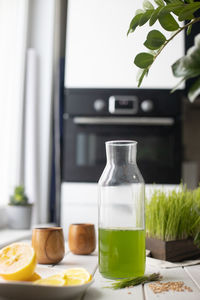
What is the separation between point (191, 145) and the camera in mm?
3062

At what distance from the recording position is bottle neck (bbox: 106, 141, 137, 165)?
82cm

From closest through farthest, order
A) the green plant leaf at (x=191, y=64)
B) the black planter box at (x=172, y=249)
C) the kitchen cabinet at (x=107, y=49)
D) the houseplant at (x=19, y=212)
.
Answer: the green plant leaf at (x=191, y=64) → the black planter box at (x=172, y=249) → the houseplant at (x=19, y=212) → the kitchen cabinet at (x=107, y=49)

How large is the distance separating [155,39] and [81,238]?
2.00ft

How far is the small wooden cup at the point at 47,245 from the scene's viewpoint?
0.88m

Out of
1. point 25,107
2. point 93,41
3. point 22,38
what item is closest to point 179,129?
point 93,41

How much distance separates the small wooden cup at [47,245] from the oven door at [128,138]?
4.18 feet

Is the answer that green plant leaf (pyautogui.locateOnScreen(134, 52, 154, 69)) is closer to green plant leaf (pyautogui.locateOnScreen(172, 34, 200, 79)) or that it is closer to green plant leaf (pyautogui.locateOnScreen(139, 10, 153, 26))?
green plant leaf (pyautogui.locateOnScreen(139, 10, 153, 26))

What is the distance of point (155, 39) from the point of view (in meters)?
0.61

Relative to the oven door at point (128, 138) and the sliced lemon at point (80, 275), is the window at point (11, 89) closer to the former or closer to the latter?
the oven door at point (128, 138)

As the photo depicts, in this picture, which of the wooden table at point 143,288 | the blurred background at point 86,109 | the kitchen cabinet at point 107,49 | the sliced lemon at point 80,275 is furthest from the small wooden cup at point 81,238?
the kitchen cabinet at point 107,49

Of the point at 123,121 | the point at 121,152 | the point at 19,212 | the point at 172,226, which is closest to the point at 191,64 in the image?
the point at 121,152

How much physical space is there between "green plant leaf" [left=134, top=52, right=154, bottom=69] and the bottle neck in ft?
0.77

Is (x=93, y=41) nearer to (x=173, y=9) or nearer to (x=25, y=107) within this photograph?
(x=25, y=107)

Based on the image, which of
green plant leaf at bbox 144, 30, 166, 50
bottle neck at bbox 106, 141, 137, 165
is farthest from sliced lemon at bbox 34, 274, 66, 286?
green plant leaf at bbox 144, 30, 166, 50
